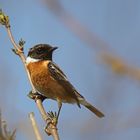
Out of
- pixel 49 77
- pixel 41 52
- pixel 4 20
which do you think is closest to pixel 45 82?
pixel 49 77

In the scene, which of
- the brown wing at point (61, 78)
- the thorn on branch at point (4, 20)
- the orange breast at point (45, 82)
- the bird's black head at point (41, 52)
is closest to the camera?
the thorn on branch at point (4, 20)

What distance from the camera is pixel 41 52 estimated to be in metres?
4.70

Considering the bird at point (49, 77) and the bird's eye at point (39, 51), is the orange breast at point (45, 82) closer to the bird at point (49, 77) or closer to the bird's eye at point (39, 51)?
the bird at point (49, 77)

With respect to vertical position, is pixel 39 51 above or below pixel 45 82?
above

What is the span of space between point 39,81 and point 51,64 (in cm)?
30

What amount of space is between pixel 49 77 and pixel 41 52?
34cm

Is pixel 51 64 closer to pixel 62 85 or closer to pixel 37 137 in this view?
pixel 62 85

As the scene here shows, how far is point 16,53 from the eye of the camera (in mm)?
2938

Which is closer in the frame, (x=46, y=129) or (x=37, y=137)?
(x=37, y=137)

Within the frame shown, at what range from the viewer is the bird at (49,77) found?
4383 millimetres

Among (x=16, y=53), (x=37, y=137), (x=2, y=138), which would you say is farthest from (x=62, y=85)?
(x=2, y=138)

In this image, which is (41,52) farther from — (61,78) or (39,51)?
(61,78)

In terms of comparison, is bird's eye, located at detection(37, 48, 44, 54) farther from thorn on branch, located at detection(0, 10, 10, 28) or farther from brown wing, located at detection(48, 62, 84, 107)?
thorn on branch, located at detection(0, 10, 10, 28)

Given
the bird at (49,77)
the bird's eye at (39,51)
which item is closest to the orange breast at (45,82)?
the bird at (49,77)
